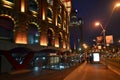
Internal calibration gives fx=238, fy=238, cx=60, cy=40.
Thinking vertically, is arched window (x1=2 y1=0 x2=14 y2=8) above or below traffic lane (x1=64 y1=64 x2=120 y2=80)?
above

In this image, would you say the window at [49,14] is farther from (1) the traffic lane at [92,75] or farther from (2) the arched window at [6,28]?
(1) the traffic lane at [92,75]

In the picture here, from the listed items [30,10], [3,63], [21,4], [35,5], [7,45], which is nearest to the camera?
[7,45]

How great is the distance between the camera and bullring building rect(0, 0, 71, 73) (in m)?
37.9

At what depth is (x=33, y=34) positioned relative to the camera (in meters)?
54.2

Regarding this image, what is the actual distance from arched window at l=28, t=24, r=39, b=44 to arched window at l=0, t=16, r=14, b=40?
7.78 metres

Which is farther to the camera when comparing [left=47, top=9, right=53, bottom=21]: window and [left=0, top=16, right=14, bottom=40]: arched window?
[left=47, top=9, right=53, bottom=21]: window

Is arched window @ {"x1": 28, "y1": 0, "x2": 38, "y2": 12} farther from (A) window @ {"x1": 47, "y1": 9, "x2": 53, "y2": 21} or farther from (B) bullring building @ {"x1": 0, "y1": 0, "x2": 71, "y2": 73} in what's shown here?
(A) window @ {"x1": 47, "y1": 9, "x2": 53, "y2": 21}

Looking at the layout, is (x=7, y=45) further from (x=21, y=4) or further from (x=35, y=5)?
(x=35, y=5)

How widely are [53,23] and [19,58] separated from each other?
77.2 ft

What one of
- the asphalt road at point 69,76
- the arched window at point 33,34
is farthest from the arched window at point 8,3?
the asphalt road at point 69,76

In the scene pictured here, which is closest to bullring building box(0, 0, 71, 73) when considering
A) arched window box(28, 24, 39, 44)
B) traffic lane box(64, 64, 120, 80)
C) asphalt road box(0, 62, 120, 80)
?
arched window box(28, 24, 39, 44)

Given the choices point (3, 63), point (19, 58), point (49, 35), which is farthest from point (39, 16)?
point (3, 63)

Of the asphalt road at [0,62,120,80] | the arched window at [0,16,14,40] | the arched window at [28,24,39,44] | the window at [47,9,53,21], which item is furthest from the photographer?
the window at [47,9,53,21]

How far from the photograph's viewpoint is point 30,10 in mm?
52125
